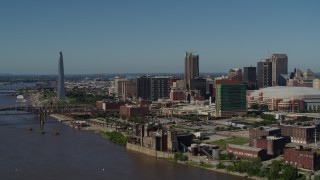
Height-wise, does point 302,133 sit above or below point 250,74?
below

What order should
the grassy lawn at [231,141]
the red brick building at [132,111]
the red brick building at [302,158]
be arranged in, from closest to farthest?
the red brick building at [302,158]
the grassy lawn at [231,141]
the red brick building at [132,111]

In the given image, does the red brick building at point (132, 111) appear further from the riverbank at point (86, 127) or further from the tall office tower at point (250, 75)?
the tall office tower at point (250, 75)

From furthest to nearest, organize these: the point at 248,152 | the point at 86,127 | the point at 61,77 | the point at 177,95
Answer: the point at 61,77 → the point at 177,95 → the point at 86,127 → the point at 248,152

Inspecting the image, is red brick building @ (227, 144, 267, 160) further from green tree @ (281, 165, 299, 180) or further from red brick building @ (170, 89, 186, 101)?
red brick building @ (170, 89, 186, 101)

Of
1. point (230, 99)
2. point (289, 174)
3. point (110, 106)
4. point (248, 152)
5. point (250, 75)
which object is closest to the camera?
point (289, 174)

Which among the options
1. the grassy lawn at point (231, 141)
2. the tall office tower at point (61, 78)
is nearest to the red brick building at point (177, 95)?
the tall office tower at point (61, 78)

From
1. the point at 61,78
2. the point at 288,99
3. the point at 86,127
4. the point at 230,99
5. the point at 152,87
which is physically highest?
the point at 61,78

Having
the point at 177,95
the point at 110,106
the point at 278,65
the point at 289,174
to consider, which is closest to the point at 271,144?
the point at 289,174

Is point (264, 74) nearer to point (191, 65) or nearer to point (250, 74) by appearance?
point (250, 74)

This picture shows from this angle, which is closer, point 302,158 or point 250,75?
point 302,158
